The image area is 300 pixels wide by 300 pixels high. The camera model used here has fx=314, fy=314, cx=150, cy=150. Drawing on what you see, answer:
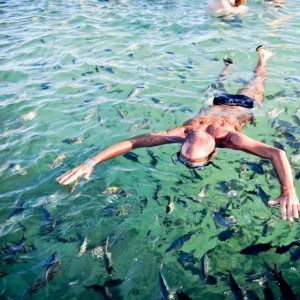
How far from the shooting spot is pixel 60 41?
11258mm

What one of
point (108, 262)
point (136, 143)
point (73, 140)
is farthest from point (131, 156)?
point (108, 262)

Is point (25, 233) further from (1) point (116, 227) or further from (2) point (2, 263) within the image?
(1) point (116, 227)

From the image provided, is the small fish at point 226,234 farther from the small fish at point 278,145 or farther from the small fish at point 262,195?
the small fish at point 278,145

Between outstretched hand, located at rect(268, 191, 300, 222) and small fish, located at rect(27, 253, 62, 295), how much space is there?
3.09 metres

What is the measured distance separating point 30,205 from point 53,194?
0.42 metres

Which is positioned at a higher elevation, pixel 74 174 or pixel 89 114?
pixel 74 174

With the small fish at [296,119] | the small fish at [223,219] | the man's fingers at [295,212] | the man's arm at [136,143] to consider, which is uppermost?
the man's fingers at [295,212]

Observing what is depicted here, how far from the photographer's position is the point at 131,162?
20.4 feet

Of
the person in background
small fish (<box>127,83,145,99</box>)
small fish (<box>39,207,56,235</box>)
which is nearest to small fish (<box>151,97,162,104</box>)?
small fish (<box>127,83,145,99</box>)

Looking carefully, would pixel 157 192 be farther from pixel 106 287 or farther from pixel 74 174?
pixel 106 287

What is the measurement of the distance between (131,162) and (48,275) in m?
2.61

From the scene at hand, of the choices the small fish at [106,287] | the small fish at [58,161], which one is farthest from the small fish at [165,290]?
the small fish at [58,161]

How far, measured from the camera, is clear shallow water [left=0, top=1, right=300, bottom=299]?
4379 mm

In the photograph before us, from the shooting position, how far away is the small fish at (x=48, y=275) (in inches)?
165
